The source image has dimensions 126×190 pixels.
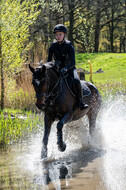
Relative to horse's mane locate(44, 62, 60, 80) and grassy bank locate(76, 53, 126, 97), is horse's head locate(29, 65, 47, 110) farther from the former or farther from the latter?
grassy bank locate(76, 53, 126, 97)

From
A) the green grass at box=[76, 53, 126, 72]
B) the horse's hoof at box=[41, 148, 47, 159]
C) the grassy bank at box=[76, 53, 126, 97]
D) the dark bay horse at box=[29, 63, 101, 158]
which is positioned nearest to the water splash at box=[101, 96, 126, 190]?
the dark bay horse at box=[29, 63, 101, 158]

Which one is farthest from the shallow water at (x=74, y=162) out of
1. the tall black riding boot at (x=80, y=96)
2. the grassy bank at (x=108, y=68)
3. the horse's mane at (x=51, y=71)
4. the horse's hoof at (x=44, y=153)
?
the grassy bank at (x=108, y=68)

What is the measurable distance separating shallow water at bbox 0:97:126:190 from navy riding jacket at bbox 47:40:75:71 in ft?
6.46

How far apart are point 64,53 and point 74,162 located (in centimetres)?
227

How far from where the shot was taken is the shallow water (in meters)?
5.29

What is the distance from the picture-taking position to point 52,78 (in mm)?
6426

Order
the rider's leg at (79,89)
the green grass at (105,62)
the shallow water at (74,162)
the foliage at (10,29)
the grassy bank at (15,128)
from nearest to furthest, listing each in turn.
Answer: the shallow water at (74,162), the rider's leg at (79,89), the grassy bank at (15,128), the foliage at (10,29), the green grass at (105,62)

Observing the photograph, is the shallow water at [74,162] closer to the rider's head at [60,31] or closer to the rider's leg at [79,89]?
the rider's leg at [79,89]

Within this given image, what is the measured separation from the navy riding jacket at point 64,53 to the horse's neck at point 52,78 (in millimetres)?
396

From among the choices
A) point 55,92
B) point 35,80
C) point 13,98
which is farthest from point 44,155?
point 13,98

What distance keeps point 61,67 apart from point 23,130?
286 centimetres

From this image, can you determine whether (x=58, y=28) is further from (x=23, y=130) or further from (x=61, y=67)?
(x=23, y=130)

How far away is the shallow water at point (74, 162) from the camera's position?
17.4 feet

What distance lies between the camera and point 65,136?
8.22 metres
